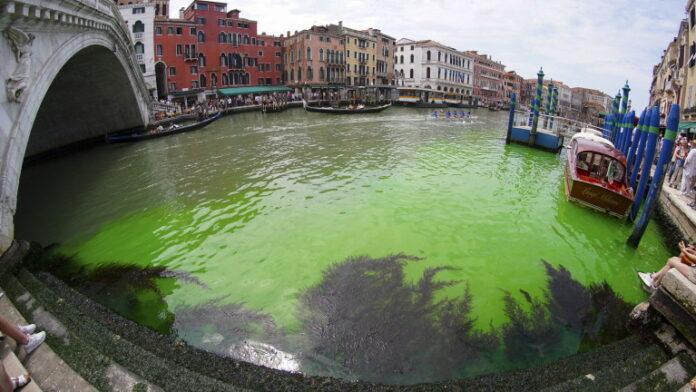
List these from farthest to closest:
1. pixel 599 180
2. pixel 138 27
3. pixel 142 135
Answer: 1. pixel 138 27
2. pixel 142 135
3. pixel 599 180

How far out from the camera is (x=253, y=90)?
47.9 metres

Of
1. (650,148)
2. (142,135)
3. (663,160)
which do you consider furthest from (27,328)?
(142,135)

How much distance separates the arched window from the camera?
41031mm

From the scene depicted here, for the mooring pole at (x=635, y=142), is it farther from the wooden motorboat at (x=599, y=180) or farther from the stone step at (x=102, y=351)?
the stone step at (x=102, y=351)

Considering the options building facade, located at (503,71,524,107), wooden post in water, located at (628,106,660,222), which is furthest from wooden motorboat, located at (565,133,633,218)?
building facade, located at (503,71,524,107)

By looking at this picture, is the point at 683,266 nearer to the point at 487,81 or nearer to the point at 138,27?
the point at 138,27

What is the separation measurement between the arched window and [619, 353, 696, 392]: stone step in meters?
50.6

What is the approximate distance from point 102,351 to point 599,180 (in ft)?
43.0

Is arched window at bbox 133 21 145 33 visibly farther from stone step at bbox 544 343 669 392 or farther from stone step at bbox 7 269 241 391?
stone step at bbox 544 343 669 392

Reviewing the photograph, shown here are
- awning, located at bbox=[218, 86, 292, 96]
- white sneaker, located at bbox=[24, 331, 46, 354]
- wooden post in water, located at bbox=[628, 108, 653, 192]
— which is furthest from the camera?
awning, located at bbox=[218, 86, 292, 96]

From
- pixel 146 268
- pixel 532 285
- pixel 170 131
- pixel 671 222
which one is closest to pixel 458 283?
pixel 532 285

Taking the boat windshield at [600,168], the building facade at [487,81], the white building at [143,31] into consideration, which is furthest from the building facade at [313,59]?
the boat windshield at [600,168]

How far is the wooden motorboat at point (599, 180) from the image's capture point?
10.4m

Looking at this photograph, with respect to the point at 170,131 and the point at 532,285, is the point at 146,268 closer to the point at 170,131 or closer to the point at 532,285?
the point at 532,285
